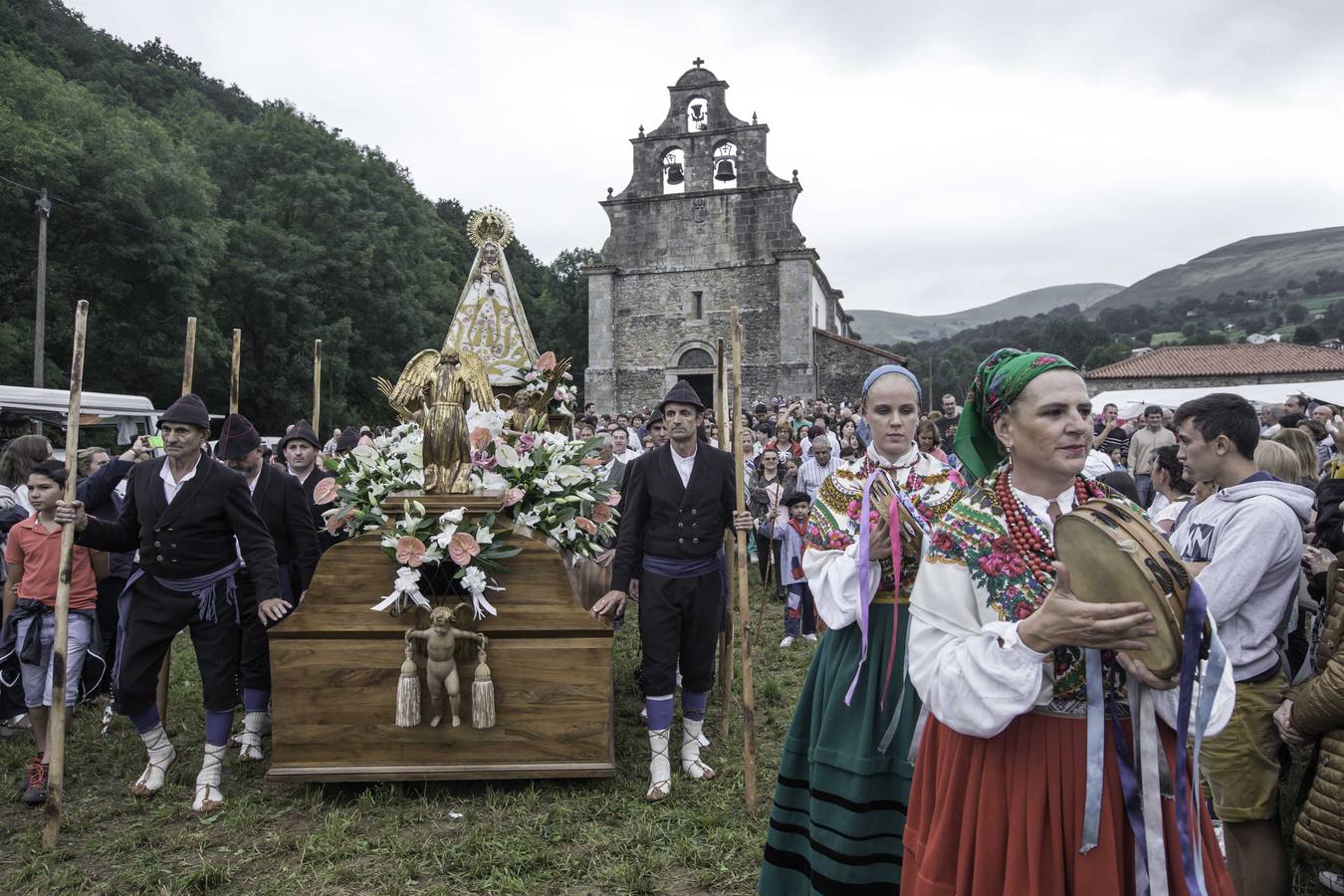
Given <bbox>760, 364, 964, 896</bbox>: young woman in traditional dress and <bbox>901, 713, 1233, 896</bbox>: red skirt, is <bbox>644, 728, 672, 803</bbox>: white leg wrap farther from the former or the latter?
<bbox>901, 713, 1233, 896</bbox>: red skirt

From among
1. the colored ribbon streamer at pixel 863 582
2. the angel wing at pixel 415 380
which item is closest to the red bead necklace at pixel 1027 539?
the colored ribbon streamer at pixel 863 582

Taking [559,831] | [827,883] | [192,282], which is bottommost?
[559,831]

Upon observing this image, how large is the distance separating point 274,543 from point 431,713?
5.20ft

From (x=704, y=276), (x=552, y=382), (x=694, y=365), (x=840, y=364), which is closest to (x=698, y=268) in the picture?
(x=704, y=276)

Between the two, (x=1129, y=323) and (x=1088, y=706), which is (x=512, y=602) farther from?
(x=1129, y=323)

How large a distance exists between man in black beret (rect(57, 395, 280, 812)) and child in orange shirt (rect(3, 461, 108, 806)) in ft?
1.83

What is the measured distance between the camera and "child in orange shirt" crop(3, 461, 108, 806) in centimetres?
479

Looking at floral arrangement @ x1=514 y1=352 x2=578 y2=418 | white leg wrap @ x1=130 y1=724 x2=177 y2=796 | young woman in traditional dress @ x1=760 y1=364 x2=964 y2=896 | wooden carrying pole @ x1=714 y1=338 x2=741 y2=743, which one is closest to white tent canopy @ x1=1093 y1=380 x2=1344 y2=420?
wooden carrying pole @ x1=714 y1=338 x2=741 y2=743

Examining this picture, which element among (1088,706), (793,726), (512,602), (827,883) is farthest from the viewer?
(512,602)

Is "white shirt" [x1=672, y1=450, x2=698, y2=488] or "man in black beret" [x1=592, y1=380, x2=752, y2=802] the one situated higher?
"white shirt" [x1=672, y1=450, x2=698, y2=488]

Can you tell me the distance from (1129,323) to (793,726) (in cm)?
10377

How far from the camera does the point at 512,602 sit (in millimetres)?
4562

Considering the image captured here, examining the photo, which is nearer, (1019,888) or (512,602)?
(1019,888)

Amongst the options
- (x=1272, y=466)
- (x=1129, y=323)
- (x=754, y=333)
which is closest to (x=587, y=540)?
(x=1272, y=466)
